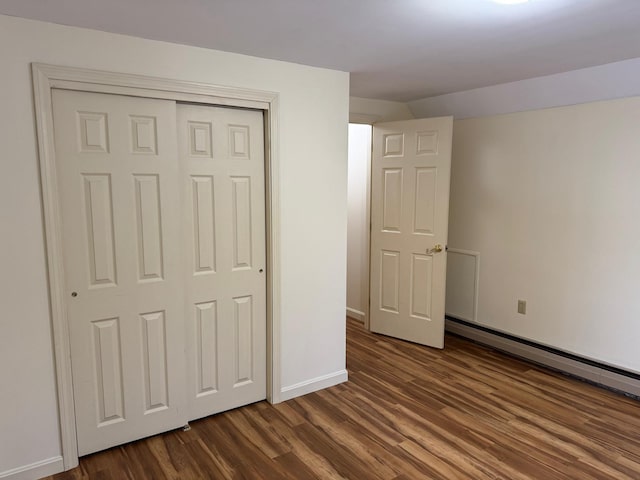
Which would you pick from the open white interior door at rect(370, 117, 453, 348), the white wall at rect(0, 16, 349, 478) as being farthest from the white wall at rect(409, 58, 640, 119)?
the white wall at rect(0, 16, 349, 478)

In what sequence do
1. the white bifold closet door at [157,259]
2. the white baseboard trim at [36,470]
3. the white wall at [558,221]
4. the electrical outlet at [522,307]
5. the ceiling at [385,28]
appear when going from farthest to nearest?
1. the electrical outlet at [522,307]
2. the white wall at [558,221]
3. the white bifold closet door at [157,259]
4. the white baseboard trim at [36,470]
5. the ceiling at [385,28]

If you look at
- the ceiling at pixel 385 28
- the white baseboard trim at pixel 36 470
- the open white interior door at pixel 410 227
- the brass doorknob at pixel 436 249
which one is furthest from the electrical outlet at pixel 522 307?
the white baseboard trim at pixel 36 470

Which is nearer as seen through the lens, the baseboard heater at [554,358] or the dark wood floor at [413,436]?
the dark wood floor at [413,436]

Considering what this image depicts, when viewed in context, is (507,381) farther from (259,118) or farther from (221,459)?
(259,118)

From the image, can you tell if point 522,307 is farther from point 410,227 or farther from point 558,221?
point 410,227

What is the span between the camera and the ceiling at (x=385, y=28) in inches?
74.7

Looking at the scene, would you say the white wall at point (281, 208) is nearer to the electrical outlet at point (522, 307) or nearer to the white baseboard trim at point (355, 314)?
the white baseboard trim at point (355, 314)

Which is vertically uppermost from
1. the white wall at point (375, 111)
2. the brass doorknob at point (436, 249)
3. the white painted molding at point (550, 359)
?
the white wall at point (375, 111)

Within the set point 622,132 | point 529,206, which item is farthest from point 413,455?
point 622,132

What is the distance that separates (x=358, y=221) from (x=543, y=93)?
2066 millimetres

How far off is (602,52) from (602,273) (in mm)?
1564

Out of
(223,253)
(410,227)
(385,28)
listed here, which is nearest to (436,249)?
(410,227)

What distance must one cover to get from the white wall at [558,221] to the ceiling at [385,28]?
2.09 ft

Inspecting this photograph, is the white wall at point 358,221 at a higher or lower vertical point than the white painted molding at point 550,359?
higher
